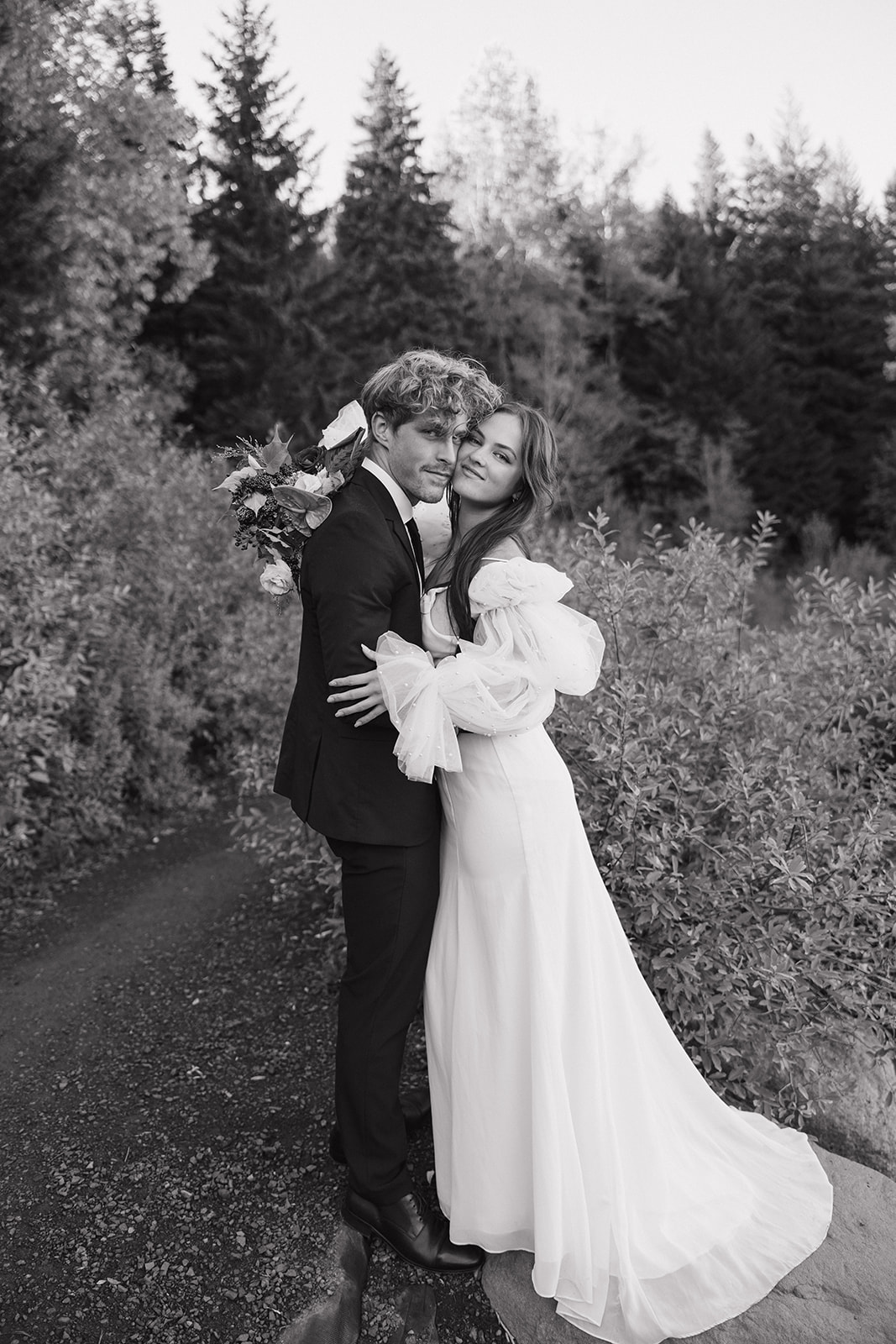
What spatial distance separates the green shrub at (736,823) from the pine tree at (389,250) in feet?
62.6

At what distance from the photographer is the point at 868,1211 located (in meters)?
2.76

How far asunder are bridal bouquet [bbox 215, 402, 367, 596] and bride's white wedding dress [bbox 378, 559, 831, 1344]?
0.40 meters

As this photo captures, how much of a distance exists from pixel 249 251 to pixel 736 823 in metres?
21.9

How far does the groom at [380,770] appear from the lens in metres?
2.40

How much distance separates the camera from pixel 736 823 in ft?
11.8

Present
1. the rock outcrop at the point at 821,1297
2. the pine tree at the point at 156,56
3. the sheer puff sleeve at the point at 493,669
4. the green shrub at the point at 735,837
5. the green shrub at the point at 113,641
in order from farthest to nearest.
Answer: the pine tree at the point at 156,56
the green shrub at the point at 113,641
the green shrub at the point at 735,837
the rock outcrop at the point at 821,1297
the sheer puff sleeve at the point at 493,669

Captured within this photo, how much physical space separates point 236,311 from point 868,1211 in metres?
22.0

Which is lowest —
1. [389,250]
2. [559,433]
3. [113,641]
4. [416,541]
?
[113,641]

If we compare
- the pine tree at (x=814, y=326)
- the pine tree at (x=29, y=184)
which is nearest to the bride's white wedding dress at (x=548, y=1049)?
the pine tree at (x=29, y=184)

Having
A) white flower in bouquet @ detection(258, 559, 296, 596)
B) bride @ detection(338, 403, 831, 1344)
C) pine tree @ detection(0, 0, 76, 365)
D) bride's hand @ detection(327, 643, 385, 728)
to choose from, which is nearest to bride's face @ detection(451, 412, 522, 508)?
bride @ detection(338, 403, 831, 1344)

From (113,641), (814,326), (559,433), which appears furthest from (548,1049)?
(814,326)

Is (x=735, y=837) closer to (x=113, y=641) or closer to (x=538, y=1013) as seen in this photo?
(x=538, y=1013)

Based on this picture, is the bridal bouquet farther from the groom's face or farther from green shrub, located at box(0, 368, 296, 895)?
green shrub, located at box(0, 368, 296, 895)

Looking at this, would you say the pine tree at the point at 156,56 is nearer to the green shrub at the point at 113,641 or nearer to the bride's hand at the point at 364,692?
the green shrub at the point at 113,641
